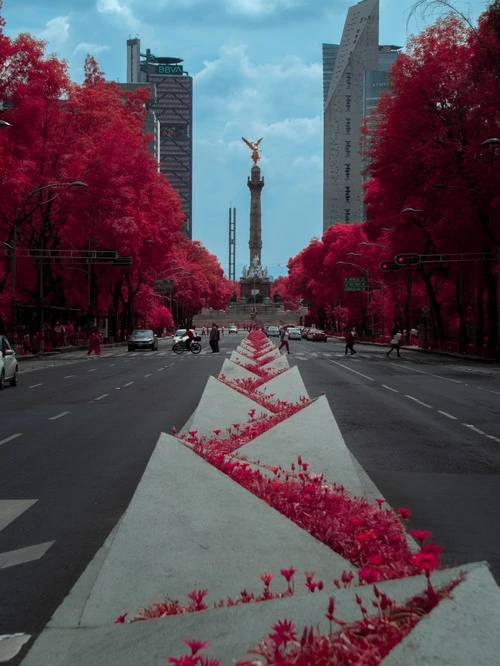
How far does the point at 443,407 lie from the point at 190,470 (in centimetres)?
1507

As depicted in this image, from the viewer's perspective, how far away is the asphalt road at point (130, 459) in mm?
6969

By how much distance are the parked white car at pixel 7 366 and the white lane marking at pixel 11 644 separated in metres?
22.1

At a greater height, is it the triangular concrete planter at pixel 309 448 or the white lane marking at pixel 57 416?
the triangular concrete planter at pixel 309 448

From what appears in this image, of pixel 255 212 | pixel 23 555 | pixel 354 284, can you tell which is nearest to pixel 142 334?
pixel 354 284

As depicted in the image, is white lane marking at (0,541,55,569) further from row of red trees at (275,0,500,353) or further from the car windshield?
the car windshield

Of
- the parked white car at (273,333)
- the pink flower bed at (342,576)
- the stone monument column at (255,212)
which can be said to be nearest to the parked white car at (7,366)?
the pink flower bed at (342,576)

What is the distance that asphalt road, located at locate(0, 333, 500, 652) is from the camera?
697 centimetres

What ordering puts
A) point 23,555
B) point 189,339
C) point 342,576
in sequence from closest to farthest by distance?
point 342,576
point 23,555
point 189,339

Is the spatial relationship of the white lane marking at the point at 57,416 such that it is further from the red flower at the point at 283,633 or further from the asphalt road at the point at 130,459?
the red flower at the point at 283,633

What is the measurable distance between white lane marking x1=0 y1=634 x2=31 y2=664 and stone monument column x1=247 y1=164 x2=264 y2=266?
432ft

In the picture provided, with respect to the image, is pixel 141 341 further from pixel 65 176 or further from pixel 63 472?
pixel 63 472

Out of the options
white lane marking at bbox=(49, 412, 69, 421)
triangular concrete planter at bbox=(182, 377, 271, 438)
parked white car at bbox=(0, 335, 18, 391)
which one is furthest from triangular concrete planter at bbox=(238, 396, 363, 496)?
parked white car at bbox=(0, 335, 18, 391)

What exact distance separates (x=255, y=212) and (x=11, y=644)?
13447cm

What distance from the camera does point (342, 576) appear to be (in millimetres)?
4363
